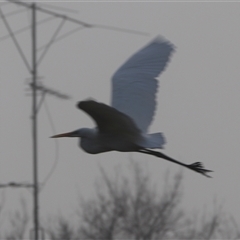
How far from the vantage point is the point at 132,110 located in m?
13.2

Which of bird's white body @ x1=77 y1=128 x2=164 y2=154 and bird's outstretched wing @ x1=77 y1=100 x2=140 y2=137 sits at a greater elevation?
bird's outstretched wing @ x1=77 y1=100 x2=140 y2=137

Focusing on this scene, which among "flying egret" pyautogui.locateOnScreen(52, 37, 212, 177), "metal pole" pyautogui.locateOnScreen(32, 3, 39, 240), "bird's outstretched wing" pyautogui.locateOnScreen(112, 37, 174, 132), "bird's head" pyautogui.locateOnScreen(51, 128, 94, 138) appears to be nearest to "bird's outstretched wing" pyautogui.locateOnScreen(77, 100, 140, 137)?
"flying egret" pyautogui.locateOnScreen(52, 37, 212, 177)

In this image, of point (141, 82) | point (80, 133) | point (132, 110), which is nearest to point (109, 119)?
point (80, 133)

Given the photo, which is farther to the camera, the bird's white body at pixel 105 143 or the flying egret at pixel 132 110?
the bird's white body at pixel 105 143

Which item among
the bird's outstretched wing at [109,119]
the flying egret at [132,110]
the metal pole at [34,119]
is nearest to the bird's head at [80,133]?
the flying egret at [132,110]

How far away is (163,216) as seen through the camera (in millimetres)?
32188

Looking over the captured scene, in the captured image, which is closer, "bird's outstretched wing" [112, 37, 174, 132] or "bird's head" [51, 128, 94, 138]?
"bird's head" [51, 128, 94, 138]

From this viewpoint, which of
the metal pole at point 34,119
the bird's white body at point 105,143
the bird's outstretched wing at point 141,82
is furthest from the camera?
the metal pole at point 34,119

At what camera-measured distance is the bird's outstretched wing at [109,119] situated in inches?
A: 471

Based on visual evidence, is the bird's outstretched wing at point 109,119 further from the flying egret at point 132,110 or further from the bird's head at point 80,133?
the bird's head at point 80,133

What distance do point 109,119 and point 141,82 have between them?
1116 mm

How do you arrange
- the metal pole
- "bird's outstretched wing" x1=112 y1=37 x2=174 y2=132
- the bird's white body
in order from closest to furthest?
the bird's white body → "bird's outstretched wing" x1=112 y1=37 x2=174 y2=132 → the metal pole

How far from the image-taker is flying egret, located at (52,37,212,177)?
12.5 meters

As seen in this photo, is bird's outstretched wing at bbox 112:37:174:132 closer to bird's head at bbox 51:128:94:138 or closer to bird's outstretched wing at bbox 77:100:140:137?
bird's outstretched wing at bbox 77:100:140:137
